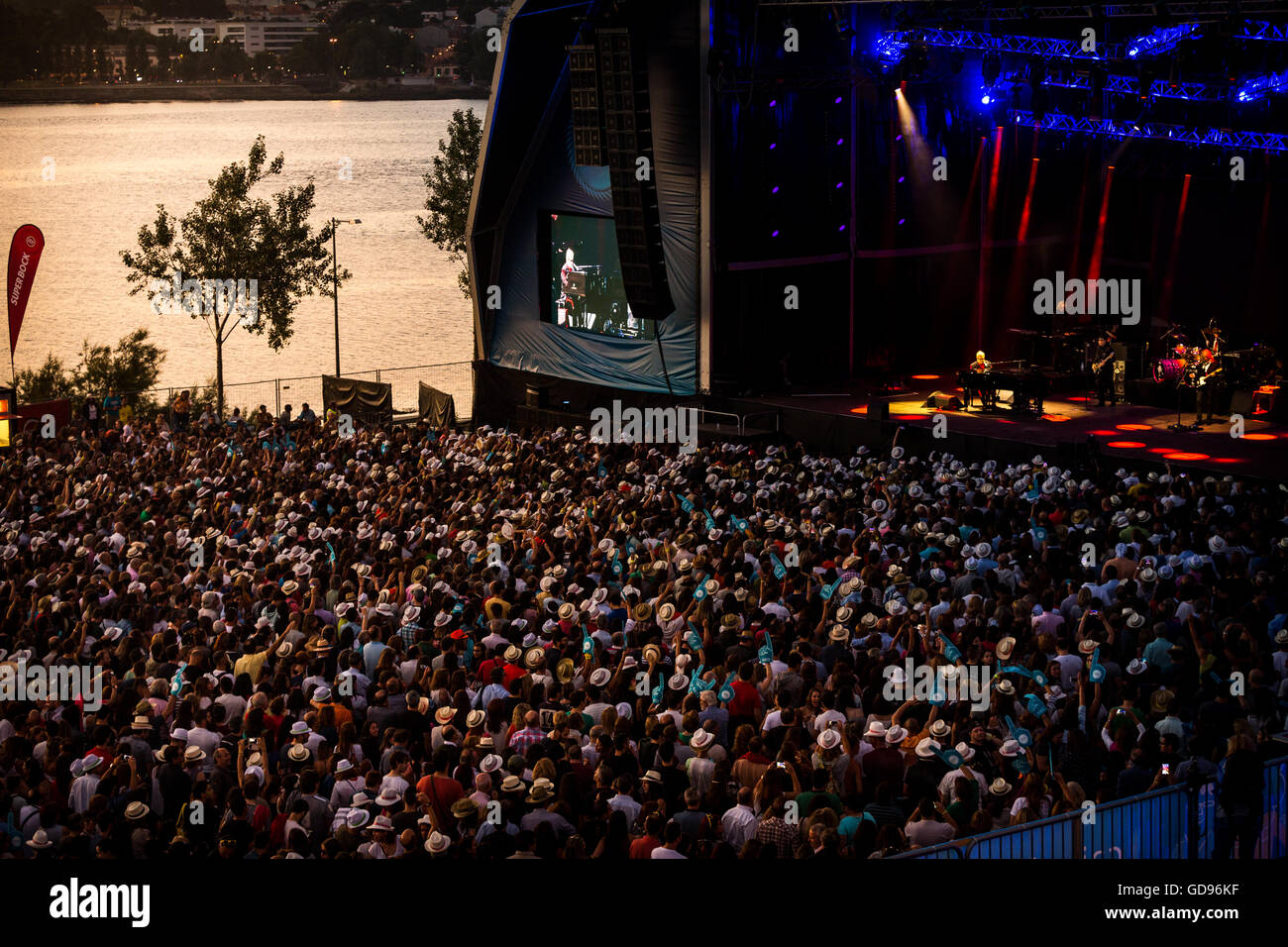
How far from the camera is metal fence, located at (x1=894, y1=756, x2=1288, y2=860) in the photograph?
23.6 feet

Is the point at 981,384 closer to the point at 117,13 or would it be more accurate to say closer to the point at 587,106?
the point at 587,106

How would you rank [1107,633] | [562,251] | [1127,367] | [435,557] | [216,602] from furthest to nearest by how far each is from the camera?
[562,251]
[1127,367]
[435,557]
[216,602]
[1107,633]

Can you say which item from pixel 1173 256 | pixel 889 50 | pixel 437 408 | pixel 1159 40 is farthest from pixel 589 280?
pixel 1173 256

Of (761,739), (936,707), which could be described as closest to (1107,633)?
(936,707)

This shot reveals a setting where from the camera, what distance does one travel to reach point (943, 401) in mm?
23625

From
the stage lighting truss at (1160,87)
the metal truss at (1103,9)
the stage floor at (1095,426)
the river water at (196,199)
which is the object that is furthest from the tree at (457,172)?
the stage lighting truss at (1160,87)

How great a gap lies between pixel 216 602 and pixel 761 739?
5.46 meters

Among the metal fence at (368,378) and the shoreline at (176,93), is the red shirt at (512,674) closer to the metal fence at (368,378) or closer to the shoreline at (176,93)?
the metal fence at (368,378)

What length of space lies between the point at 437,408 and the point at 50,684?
659 inches

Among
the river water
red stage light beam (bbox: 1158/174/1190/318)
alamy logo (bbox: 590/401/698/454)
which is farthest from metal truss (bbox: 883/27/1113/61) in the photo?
the river water

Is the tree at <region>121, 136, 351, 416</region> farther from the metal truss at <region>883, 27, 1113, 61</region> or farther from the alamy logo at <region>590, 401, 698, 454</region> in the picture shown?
the metal truss at <region>883, 27, 1113, 61</region>

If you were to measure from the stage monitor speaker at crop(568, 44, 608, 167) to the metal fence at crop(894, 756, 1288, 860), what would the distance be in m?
16.7
